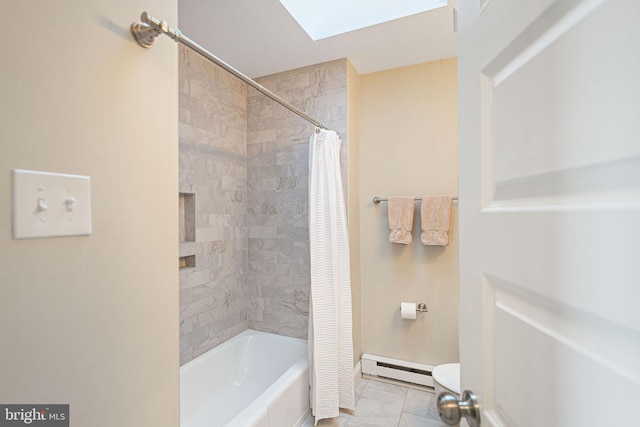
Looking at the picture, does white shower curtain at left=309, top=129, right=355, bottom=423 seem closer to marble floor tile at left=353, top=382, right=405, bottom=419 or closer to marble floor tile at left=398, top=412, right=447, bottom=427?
marble floor tile at left=353, top=382, right=405, bottom=419

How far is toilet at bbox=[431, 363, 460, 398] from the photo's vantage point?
5.36 ft

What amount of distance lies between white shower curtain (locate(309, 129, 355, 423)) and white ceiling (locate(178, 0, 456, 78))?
24.1 inches

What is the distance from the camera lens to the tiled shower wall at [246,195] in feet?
6.56

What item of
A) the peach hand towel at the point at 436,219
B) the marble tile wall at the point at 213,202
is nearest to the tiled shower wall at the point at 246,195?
the marble tile wall at the point at 213,202

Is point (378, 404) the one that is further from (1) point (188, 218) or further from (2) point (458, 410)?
(1) point (188, 218)

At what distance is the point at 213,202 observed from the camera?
2.15 m

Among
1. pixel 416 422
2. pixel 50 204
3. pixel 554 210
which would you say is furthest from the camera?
pixel 416 422

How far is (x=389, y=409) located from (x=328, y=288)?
0.95 metres

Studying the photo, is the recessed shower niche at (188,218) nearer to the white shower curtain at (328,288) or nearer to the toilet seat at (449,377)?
the white shower curtain at (328,288)

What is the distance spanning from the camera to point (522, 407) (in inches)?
17.6

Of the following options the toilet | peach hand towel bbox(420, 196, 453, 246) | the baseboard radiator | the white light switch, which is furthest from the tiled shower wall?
the white light switch

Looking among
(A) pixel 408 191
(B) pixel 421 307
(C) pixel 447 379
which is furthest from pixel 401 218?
(C) pixel 447 379

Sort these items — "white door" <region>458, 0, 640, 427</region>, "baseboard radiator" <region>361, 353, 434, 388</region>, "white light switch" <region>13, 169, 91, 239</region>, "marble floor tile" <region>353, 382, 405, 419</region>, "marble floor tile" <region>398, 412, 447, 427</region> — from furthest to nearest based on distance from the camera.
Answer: "baseboard radiator" <region>361, 353, 434, 388</region>, "marble floor tile" <region>353, 382, 405, 419</region>, "marble floor tile" <region>398, 412, 447, 427</region>, "white light switch" <region>13, 169, 91, 239</region>, "white door" <region>458, 0, 640, 427</region>

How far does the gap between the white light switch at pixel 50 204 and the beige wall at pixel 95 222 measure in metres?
0.01
